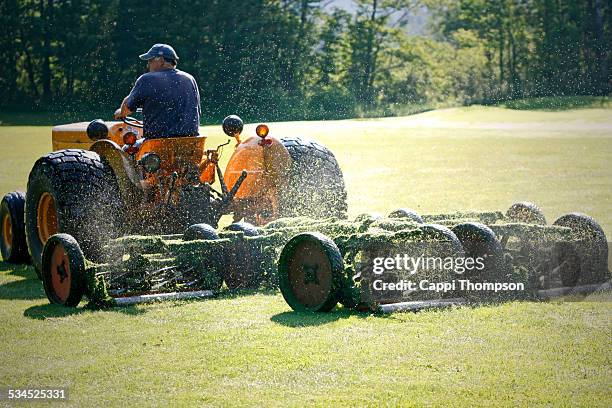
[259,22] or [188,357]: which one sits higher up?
[259,22]

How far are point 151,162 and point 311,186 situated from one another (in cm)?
182

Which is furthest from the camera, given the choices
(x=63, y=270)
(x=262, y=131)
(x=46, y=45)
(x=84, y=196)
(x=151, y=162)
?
(x=46, y=45)

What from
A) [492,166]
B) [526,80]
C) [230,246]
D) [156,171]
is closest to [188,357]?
[230,246]

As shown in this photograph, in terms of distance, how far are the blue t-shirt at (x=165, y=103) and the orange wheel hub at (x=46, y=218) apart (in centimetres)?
109

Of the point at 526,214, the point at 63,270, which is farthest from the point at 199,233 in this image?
the point at 526,214

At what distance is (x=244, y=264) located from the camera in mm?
9688

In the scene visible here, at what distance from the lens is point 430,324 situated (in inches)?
314

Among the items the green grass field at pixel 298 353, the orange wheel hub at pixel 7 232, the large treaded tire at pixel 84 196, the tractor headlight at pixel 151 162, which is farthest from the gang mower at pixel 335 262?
the orange wheel hub at pixel 7 232

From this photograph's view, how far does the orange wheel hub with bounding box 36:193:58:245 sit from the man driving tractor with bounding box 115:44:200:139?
1030 millimetres

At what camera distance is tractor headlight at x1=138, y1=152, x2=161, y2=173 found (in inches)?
399

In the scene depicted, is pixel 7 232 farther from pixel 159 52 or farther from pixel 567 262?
pixel 567 262

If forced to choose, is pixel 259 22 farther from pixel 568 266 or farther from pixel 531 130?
pixel 568 266

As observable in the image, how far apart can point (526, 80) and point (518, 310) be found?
45323mm

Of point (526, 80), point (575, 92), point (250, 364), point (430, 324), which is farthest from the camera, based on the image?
point (526, 80)
